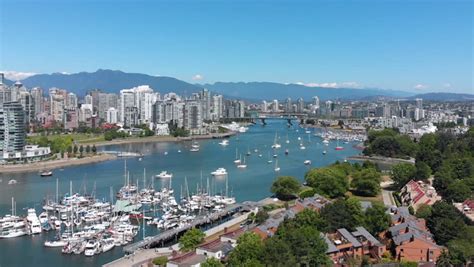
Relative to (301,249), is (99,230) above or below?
below

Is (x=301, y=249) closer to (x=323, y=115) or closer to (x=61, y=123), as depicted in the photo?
(x=61, y=123)

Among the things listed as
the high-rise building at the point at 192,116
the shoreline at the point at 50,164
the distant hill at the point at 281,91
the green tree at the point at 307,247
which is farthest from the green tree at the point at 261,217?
the distant hill at the point at 281,91

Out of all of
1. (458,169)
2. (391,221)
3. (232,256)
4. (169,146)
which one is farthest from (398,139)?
(232,256)

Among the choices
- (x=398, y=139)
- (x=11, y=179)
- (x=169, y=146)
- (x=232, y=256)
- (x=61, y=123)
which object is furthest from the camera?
(x=61, y=123)

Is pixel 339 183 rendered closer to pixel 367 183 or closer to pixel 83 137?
pixel 367 183

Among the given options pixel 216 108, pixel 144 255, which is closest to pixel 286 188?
pixel 144 255

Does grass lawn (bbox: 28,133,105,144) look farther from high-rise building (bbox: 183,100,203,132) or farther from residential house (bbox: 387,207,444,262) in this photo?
residential house (bbox: 387,207,444,262)

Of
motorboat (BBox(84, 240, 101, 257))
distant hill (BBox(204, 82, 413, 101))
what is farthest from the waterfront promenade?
distant hill (BBox(204, 82, 413, 101))
